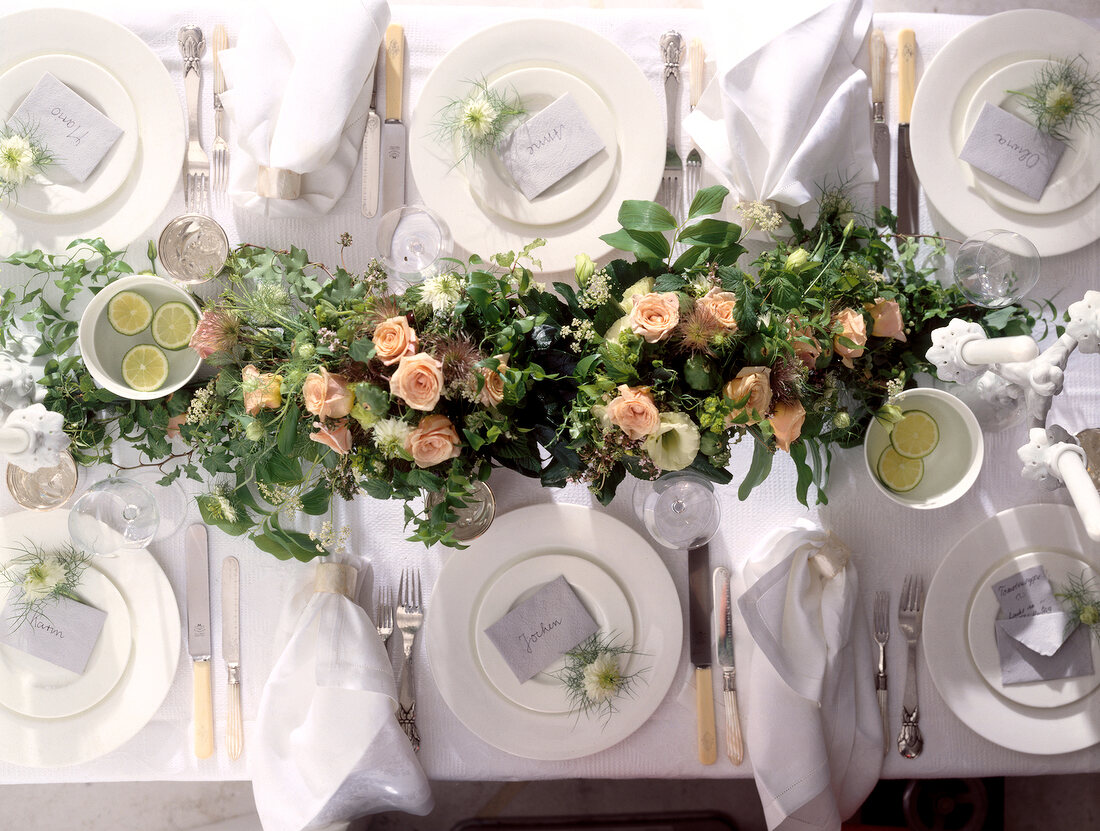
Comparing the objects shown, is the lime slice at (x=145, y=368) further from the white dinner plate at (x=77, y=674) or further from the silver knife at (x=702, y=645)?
the silver knife at (x=702, y=645)

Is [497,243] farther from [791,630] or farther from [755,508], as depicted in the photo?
[791,630]

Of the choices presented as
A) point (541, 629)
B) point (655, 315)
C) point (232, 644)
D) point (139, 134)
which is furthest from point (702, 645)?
point (139, 134)

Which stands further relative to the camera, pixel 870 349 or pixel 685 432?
pixel 870 349

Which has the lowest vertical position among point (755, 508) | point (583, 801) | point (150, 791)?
point (583, 801)

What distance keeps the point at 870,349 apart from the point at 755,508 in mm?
345

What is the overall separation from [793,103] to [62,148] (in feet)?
4.00

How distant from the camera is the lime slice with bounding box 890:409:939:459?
1.30 m

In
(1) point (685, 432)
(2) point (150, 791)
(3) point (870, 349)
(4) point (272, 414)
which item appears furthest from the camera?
(2) point (150, 791)

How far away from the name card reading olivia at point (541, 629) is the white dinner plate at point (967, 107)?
3.12 ft

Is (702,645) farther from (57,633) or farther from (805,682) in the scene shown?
(57,633)

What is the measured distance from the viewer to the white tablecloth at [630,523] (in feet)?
4.45

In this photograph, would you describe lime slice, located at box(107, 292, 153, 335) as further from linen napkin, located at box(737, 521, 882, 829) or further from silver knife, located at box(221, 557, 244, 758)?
linen napkin, located at box(737, 521, 882, 829)

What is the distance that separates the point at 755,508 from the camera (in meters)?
1.39

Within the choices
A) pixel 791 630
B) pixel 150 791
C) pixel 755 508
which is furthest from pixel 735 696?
pixel 150 791
